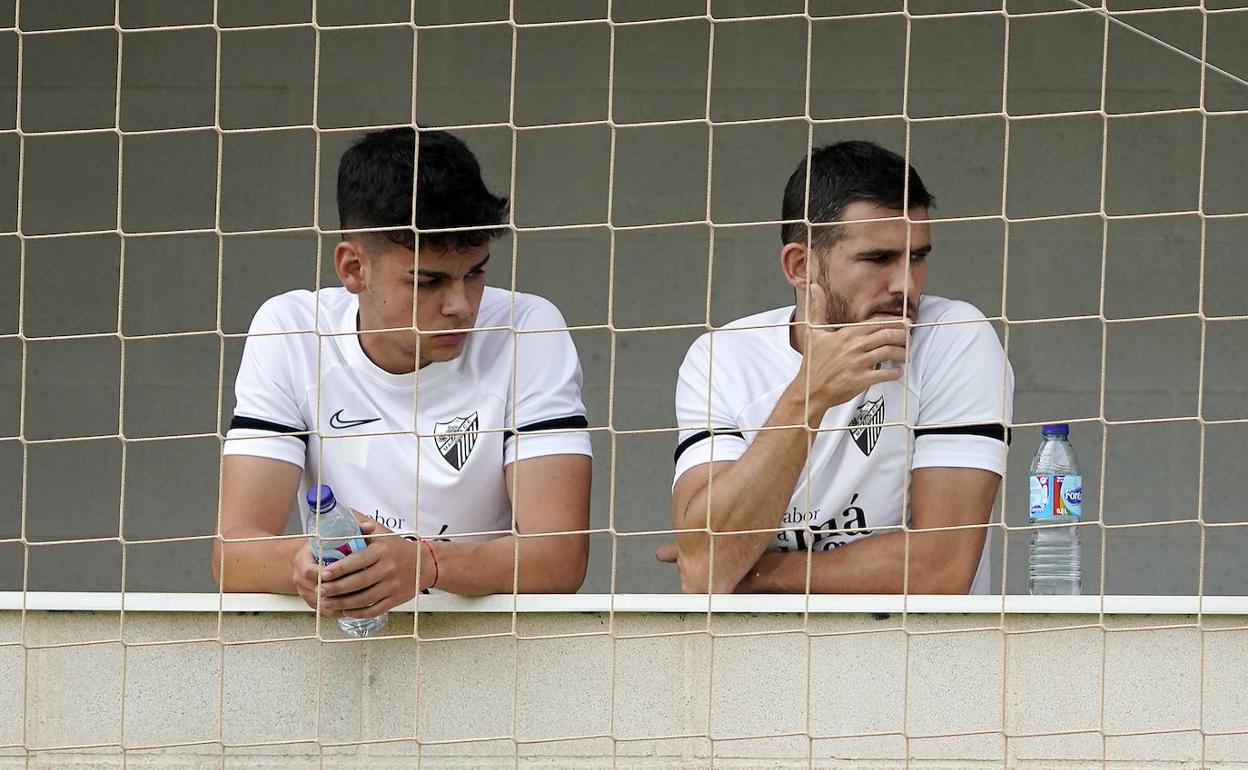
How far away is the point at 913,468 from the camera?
2.13m

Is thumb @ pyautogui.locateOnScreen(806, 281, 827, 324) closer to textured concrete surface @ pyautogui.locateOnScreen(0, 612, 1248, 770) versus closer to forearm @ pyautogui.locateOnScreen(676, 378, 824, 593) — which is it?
forearm @ pyautogui.locateOnScreen(676, 378, 824, 593)

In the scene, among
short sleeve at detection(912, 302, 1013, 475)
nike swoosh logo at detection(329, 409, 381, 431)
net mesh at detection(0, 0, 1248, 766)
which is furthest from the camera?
net mesh at detection(0, 0, 1248, 766)

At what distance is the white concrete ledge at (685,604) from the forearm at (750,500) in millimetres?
102

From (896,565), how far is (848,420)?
0.22m

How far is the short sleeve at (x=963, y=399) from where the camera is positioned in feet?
6.93

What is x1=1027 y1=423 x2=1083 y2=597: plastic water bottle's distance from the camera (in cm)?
219

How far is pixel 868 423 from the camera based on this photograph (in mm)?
2168

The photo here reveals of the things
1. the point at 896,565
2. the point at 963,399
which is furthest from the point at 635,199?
the point at 896,565

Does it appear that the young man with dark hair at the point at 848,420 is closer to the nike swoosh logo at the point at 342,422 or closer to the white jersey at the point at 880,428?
the white jersey at the point at 880,428

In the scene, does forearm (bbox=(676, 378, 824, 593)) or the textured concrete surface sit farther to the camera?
forearm (bbox=(676, 378, 824, 593))

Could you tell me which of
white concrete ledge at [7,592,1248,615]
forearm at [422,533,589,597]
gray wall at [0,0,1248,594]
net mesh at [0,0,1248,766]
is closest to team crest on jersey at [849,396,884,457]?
white concrete ledge at [7,592,1248,615]

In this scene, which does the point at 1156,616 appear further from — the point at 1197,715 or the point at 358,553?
the point at 358,553

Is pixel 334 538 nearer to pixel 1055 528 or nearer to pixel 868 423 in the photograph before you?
pixel 868 423

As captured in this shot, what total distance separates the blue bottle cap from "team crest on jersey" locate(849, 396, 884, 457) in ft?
2.18
